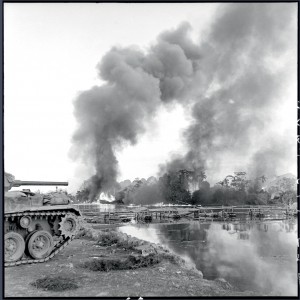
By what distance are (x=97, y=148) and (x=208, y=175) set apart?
13.1 ft

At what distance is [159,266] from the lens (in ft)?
30.0

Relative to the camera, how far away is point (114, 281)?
788 cm

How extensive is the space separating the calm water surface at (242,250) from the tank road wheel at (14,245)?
16.1ft

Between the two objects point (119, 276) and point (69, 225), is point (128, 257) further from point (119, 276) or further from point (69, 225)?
point (69, 225)

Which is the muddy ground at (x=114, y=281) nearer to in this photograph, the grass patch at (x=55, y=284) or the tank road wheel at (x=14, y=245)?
the grass patch at (x=55, y=284)

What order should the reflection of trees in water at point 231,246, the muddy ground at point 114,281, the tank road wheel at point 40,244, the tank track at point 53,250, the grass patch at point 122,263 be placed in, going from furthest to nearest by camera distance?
1. the tank road wheel at point 40,244
2. the reflection of trees in water at point 231,246
3. the tank track at point 53,250
4. the grass patch at point 122,263
5. the muddy ground at point 114,281

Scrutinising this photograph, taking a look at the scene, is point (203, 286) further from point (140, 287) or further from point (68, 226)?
point (68, 226)

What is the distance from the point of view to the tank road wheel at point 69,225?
406 inches

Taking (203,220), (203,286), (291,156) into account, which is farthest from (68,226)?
(203,220)

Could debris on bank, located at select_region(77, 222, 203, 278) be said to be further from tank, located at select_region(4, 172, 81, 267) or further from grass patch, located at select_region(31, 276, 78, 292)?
tank, located at select_region(4, 172, 81, 267)

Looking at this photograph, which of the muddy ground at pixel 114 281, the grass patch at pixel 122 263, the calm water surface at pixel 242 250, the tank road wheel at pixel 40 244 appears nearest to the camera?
the muddy ground at pixel 114 281

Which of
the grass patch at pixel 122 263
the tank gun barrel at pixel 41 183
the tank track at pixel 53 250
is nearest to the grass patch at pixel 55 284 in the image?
the grass patch at pixel 122 263

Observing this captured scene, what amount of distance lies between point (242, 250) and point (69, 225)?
5.88 meters

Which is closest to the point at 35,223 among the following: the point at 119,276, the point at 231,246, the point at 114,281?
the point at 119,276
